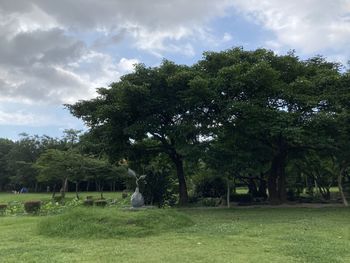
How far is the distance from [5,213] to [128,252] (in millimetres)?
16576

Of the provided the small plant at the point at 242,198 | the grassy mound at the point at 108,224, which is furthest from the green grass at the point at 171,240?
Result: the small plant at the point at 242,198

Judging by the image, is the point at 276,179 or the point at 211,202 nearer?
the point at 276,179

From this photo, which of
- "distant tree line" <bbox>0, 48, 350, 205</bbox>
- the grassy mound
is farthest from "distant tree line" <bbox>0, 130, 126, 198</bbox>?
the grassy mound

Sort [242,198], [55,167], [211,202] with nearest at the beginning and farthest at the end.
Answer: [211,202], [242,198], [55,167]

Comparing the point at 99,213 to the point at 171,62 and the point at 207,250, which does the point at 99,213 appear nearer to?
the point at 207,250

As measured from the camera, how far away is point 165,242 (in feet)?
35.5

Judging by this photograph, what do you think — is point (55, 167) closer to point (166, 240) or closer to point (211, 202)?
point (211, 202)

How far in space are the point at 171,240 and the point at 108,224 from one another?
264 cm

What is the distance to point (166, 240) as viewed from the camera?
11.2 m

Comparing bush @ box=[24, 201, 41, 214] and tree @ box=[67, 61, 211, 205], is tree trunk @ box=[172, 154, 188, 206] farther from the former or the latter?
bush @ box=[24, 201, 41, 214]

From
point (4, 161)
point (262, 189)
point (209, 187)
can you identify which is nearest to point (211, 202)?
point (209, 187)

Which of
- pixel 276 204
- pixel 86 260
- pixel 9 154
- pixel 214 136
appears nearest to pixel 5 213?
pixel 214 136

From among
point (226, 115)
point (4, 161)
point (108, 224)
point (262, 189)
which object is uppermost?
point (4, 161)

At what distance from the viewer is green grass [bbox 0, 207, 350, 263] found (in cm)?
892
